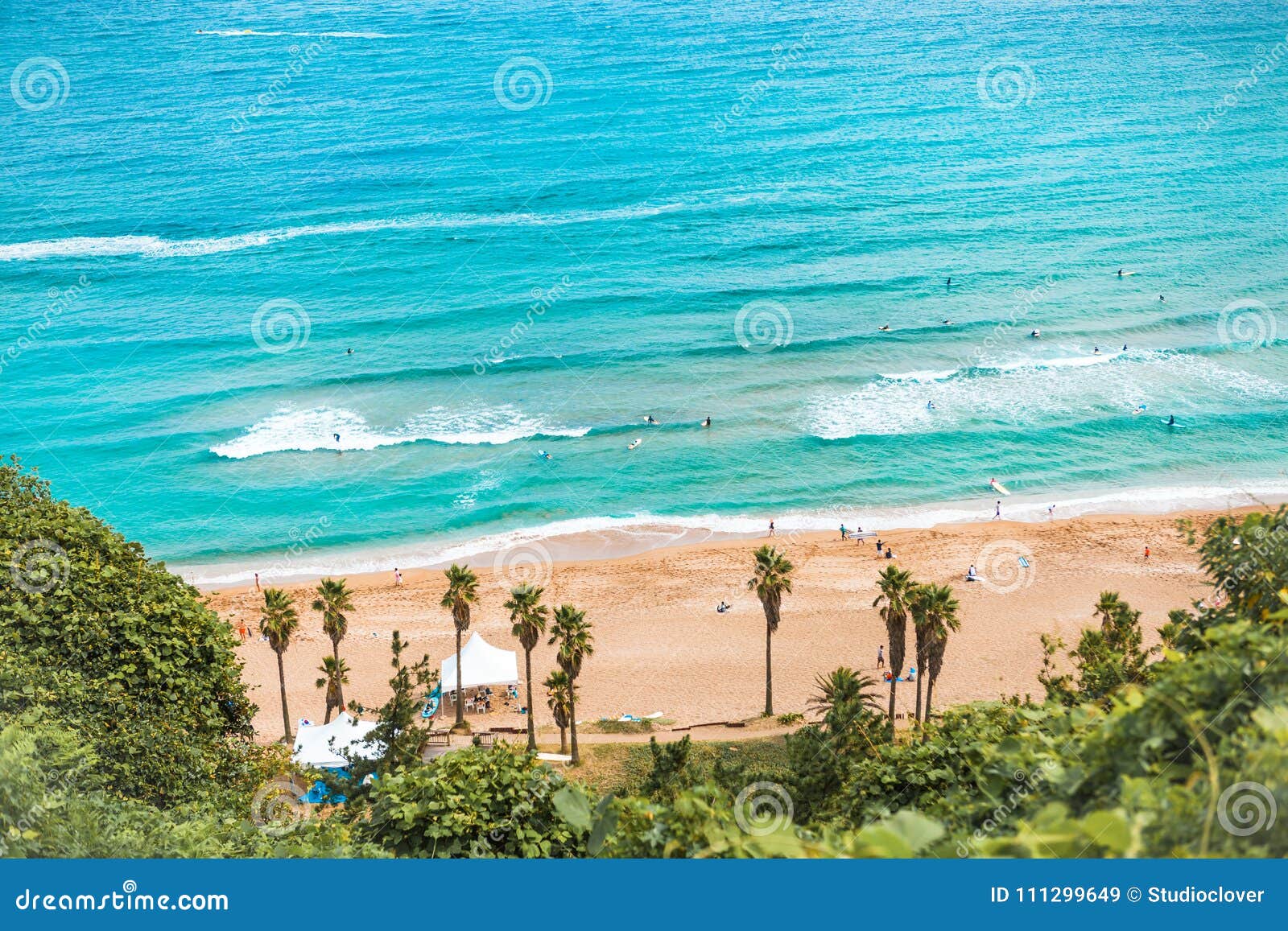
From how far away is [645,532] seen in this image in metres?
49.0

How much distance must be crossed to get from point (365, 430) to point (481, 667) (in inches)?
912

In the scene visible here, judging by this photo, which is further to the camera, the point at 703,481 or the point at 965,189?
the point at 965,189

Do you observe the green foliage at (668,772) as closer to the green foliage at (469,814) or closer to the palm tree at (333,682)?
the green foliage at (469,814)

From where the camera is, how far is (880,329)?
64.4 meters

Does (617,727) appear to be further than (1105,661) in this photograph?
Yes

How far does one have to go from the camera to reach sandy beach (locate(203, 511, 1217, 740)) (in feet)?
122

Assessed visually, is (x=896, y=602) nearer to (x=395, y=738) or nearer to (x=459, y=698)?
(x=395, y=738)

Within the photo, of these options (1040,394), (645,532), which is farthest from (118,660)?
(1040,394)

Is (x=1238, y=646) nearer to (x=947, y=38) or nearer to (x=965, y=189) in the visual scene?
(x=965, y=189)

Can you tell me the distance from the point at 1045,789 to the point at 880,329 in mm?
57780

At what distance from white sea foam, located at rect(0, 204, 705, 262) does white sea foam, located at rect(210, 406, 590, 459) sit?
2490 cm

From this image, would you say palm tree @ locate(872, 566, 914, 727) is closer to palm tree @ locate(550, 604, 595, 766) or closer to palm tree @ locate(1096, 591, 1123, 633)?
palm tree @ locate(1096, 591, 1123, 633)

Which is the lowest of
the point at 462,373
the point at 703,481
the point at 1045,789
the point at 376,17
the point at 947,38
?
the point at 1045,789

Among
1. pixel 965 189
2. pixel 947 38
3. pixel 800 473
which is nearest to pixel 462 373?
pixel 800 473
